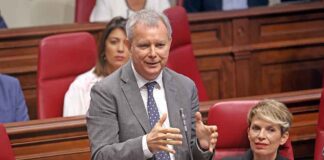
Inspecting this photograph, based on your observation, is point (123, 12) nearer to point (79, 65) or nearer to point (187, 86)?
point (79, 65)

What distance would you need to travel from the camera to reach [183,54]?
3.38 metres

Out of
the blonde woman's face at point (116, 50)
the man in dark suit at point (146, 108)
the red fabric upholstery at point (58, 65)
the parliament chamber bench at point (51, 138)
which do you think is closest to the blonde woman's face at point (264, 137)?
the parliament chamber bench at point (51, 138)

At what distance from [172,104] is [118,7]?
84.2 inches

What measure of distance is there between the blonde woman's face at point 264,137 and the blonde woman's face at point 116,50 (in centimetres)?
89

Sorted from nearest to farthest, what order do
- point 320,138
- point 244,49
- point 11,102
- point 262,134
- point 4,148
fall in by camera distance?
point 4,148
point 262,134
point 320,138
point 11,102
point 244,49

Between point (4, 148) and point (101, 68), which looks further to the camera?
point (101, 68)

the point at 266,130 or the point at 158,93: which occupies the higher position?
the point at 158,93

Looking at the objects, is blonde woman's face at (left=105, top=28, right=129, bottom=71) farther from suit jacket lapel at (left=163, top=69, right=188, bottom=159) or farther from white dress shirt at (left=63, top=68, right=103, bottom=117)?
suit jacket lapel at (left=163, top=69, right=188, bottom=159)

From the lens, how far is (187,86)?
182 cm

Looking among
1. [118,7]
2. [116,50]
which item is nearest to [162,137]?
[116,50]

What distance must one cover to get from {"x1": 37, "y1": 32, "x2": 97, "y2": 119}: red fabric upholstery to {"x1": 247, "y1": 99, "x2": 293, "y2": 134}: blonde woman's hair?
1085 mm

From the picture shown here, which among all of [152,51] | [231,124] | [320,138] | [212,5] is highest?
[152,51]

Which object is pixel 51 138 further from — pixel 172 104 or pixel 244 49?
pixel 244 49

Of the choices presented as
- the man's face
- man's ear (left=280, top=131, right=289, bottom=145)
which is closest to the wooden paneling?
man's ear (left=280, top=131, right=289, bottom=145)
